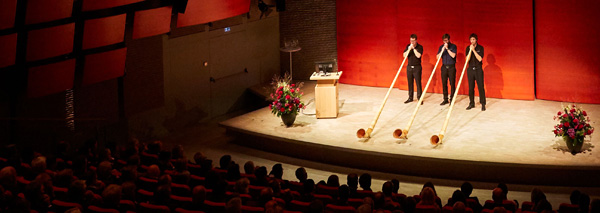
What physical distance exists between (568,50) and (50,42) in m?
8.68

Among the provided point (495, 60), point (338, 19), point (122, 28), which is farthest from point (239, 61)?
point (495, 60)

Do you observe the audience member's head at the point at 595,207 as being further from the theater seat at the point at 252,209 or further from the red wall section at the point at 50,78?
the red wall section at the point at 50,78

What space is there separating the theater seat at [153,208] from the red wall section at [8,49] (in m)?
4.49

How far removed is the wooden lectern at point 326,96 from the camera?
43.4 feet

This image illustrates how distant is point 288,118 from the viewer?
42.2 feet

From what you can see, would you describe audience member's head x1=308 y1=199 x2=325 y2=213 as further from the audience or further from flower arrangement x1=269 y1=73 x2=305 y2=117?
flower arrangement x1=269 y1=73 x2=305 y2=117

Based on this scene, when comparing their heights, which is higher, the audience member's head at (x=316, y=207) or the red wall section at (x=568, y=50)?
the red wall section at (x=568, y=50)

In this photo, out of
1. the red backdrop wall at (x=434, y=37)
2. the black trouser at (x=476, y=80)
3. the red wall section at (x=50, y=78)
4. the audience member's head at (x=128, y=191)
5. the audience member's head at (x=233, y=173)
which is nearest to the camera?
the audience member's head at (x=128, y=191)

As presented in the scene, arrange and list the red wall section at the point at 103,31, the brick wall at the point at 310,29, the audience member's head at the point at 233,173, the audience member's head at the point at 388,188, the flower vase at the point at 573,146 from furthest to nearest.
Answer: the brick wall at the point at 310,29 → the red wall section at the point at 103,31 → the flower vase at the point at 573,146 → the audience member's head at the point at 233,173 → the audience member's head at the point at 388,188

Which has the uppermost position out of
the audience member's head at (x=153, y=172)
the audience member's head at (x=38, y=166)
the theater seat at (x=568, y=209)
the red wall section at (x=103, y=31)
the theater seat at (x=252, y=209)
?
the red wall section at (x=103, y=31)

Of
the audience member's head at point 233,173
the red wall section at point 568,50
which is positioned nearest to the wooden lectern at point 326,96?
the red wall section at point 568,50

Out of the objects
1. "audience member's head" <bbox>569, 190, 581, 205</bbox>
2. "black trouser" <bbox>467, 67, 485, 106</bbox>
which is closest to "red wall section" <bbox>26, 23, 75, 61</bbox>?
"black trouser" <bbox>467, 67, 485, 106</bbox>

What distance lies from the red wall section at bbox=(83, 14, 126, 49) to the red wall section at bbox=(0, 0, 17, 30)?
1278mm

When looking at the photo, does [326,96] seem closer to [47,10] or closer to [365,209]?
[47,10]
